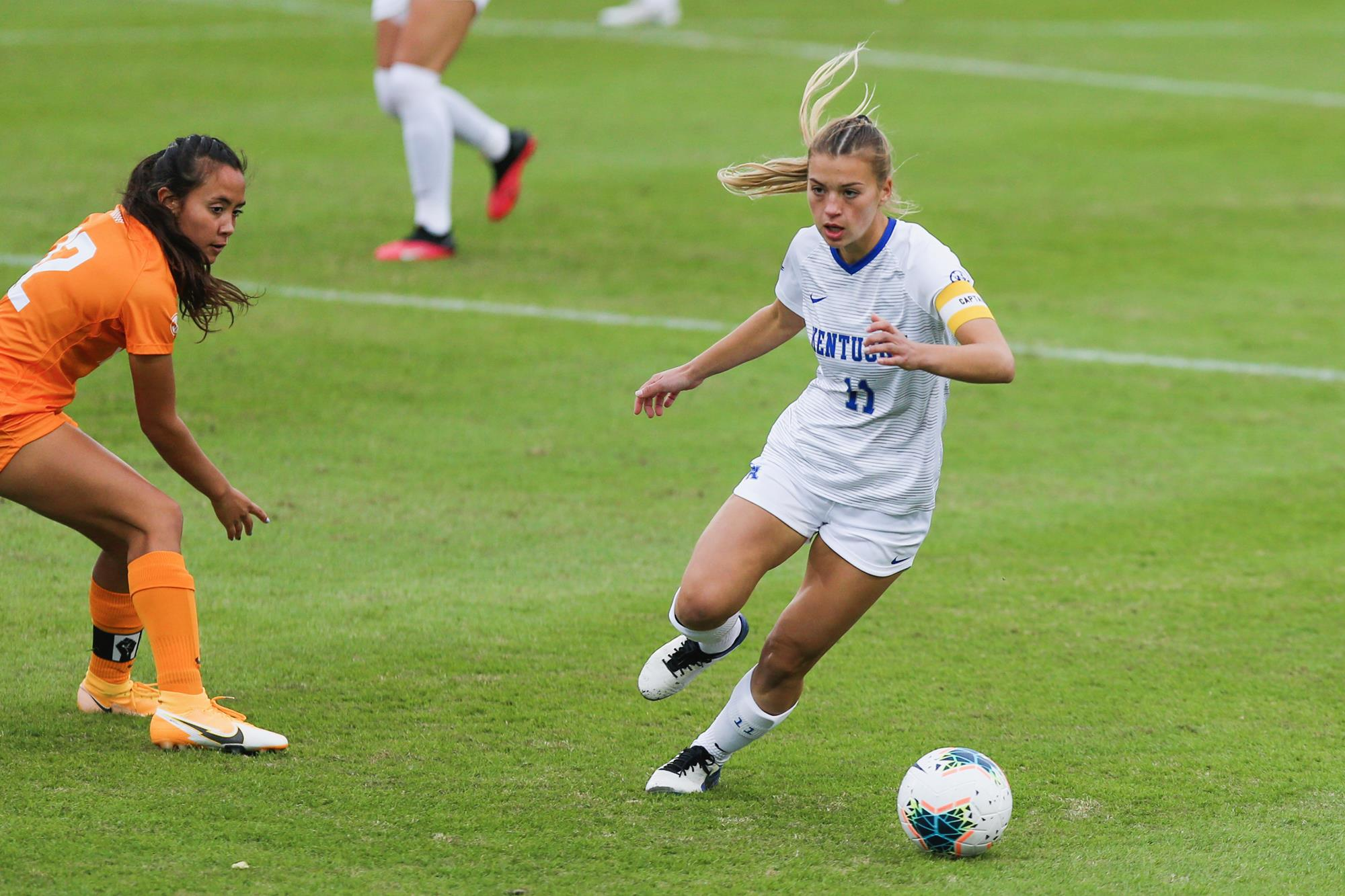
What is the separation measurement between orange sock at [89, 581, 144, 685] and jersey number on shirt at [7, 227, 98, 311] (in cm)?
98

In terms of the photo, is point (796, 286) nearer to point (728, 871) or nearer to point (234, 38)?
point (728, 871)

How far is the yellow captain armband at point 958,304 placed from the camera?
4.39 metres

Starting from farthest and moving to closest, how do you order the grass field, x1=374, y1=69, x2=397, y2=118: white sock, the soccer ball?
x1=374, y1=69, x2=397, y2=118: white sock, the grass field, the soccer ball

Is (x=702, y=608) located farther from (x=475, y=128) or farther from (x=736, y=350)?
(x=475, y=128)

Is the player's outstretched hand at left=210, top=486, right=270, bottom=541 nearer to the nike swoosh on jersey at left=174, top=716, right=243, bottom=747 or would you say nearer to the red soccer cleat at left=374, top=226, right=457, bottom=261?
the nike swoosh on jersey at left=174, top=716, right=243, bottom=747

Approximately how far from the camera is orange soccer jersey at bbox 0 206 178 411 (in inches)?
183

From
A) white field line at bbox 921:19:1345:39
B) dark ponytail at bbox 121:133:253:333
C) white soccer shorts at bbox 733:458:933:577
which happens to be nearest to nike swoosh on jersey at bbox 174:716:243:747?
dark ponytail at bbox 121:133:253:333

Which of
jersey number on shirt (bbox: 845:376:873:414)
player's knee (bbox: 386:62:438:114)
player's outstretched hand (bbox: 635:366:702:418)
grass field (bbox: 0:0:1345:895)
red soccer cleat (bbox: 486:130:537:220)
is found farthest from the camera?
red soccer cleat (bbox: 486:130:537:220)

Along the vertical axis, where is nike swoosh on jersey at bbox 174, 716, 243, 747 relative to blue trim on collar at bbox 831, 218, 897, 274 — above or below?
below

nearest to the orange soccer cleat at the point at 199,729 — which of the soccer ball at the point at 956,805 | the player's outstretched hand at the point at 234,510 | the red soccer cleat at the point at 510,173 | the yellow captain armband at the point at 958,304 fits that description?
the player's outstretched hand at the point at 234,510

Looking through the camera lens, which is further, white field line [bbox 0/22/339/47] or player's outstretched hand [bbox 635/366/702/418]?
white field line [bbox 0/22/339/47]

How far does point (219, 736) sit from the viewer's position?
4.86 metres

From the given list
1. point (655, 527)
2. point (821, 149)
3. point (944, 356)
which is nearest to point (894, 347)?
point (944, 356)

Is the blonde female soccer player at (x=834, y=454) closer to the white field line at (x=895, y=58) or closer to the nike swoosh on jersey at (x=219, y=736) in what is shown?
the nike swoosh on jersey at (x=219, y=736)
